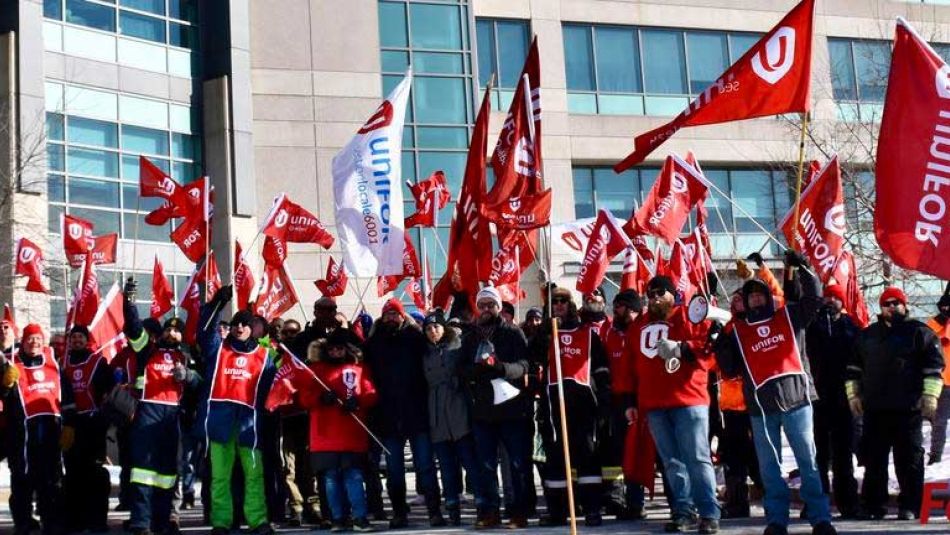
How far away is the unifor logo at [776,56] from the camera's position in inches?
420

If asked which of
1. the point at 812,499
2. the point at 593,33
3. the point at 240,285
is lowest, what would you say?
the point at 812,499

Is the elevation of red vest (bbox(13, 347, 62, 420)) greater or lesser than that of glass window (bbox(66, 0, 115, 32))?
lesser

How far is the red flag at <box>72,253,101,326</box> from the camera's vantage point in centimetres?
1563

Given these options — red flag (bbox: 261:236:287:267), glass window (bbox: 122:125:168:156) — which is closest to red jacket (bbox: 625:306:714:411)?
red flag (bbox: 261:236:287:267)

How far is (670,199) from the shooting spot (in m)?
17.5

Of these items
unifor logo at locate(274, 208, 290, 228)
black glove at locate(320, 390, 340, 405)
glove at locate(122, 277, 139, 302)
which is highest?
unifor logo at locate(274, 208, 290, 228)

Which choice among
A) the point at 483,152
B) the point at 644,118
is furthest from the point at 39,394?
the point at 644,118

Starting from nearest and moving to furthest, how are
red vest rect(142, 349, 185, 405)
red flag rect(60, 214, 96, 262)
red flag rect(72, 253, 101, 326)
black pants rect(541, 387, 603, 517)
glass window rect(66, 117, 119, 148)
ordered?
black pants rect(541, 387, 603, 517) < red vest rect(142, 349, 185, 405) < red flag rect(72, 253, 101, 326) < red flag rect(60, 214, 96, 262) < glass window rect(66, 117, 119, 148)

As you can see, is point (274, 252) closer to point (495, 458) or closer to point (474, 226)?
point (474, 226)

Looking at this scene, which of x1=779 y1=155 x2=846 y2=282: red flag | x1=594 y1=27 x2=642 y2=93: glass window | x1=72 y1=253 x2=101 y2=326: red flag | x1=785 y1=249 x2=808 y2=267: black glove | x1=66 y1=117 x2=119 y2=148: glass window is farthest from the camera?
x1=594 y1=27 x2=642 y2=93: glass window

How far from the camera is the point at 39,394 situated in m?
12.5

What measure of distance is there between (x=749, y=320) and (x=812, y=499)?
1.36 metres

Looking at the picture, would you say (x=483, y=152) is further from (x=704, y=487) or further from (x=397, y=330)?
(x=704, y=487)

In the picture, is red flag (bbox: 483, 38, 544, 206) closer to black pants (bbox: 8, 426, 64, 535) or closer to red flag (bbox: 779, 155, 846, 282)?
red flag (bbox: 779, 155, 846, 282)
